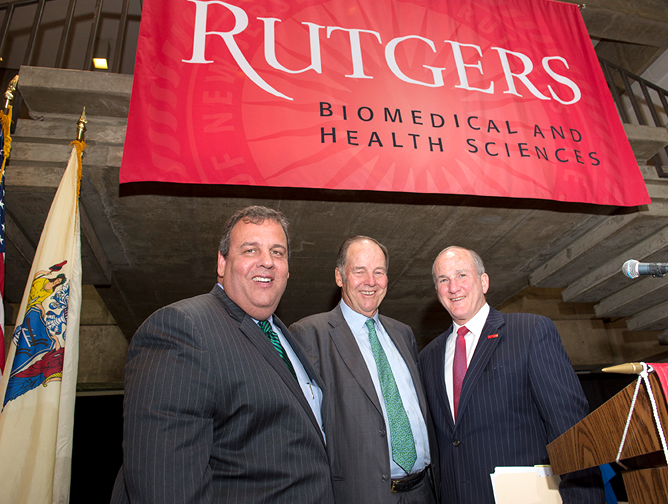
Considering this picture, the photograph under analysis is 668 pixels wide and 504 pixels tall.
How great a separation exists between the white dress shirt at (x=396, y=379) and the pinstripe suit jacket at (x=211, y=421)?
24.2 inches

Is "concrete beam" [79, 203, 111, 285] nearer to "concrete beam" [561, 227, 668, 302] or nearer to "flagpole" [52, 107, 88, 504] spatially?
"flagpole" [52, 107, 88, 504]

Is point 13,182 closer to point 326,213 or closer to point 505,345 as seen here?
point 326,213

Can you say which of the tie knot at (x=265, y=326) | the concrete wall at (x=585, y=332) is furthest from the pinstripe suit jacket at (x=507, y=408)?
the concrete wall at (x=585, y=332)

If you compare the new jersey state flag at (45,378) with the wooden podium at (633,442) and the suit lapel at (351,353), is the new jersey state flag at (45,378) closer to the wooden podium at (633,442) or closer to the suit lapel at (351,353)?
the suit lapel at (351,353)

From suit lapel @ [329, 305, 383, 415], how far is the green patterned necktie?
11 centimetres

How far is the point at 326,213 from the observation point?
4.21 metres

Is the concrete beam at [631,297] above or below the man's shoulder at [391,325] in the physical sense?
above

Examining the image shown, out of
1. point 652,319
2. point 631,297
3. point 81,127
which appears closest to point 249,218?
point 81,127

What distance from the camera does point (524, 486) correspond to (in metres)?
1.48

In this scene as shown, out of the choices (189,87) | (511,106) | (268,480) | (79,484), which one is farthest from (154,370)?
(79,484)

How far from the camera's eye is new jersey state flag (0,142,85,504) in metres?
2.35

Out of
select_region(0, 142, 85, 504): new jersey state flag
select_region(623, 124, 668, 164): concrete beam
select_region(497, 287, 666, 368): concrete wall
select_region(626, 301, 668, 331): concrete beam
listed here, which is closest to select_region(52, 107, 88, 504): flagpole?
select_region(0, 142, 85, 504): new jersey state flag

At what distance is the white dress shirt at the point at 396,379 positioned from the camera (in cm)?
192

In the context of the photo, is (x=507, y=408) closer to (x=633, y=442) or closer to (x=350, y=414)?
(x=350, y=414)
